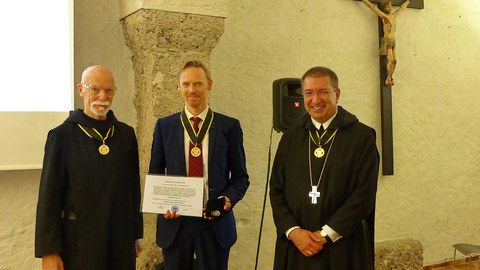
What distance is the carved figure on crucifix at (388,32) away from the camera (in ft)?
15.8

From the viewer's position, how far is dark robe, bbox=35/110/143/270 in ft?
7.85

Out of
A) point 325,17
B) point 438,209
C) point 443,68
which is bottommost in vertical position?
point 438,209

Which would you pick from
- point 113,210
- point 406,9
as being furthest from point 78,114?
point 406,9

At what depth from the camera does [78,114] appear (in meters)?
2.52

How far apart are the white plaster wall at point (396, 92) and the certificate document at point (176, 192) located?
1687 millimetres

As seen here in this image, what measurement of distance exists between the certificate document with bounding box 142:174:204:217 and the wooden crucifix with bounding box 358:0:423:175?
2.82m

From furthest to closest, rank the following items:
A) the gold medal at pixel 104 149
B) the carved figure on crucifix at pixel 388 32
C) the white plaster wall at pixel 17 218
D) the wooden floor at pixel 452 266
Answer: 1. the wooden floor at pixel 452 266
2. the carved figure on crucifix at pixel 388 32
3. the white plaster wall at pixel 17 218
4. the gold medal at pixel 104 149

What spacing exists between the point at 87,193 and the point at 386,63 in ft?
11.1

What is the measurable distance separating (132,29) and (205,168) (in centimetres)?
142

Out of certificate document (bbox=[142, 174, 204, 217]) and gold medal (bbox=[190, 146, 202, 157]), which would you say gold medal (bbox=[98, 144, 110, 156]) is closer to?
certificate document (bbox=[142, 174, 204, 217])

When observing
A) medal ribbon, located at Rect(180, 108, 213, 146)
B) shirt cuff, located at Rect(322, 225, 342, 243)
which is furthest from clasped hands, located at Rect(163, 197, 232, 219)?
shirt cuff, located at Rect(322, 225, 342, 243)

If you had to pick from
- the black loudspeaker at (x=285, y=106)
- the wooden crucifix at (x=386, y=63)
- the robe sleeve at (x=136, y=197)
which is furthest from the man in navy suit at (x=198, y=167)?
the wooden crucifix at (x=386, y=63)

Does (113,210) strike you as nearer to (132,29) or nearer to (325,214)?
(325,214)

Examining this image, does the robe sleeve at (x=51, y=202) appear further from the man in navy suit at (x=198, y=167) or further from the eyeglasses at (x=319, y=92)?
the eyeglasses at (x=319, y=92)
